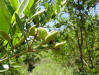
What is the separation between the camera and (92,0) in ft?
7.57

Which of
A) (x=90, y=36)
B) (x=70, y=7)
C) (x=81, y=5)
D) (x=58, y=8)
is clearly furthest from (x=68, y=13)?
(x=58, y=8)

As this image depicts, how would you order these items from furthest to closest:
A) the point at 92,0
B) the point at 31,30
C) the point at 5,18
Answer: the point at 92,0
the point at 31,30
the point at 5,18

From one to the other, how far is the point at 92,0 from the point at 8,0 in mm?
2147

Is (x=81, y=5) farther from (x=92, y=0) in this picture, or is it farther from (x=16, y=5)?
(x=16, y=5)

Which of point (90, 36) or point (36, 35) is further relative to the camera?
point (90, 36)

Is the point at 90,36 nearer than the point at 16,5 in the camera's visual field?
No

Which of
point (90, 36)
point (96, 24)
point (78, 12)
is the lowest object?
point (90, 36)

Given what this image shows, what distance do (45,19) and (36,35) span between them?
95 mm

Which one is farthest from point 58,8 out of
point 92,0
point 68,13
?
point 68,13

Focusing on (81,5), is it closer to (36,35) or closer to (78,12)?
(78,12)

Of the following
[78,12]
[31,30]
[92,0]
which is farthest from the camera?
[78,12]

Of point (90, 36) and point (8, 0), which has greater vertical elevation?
point (8, 0)

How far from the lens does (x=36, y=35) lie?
0.50 meters

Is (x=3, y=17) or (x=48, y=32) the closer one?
(x=3, y=17)
